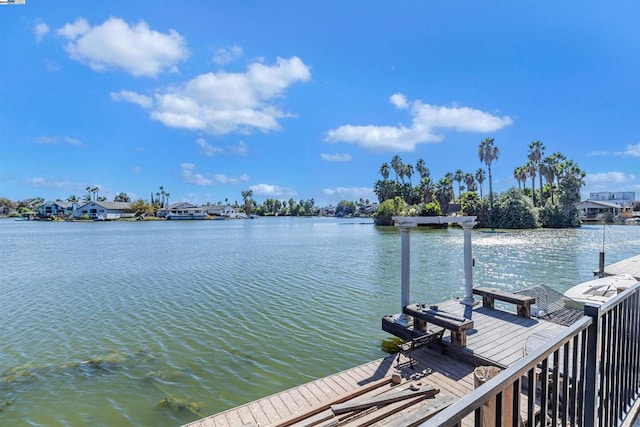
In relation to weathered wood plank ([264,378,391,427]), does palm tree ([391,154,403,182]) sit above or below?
above

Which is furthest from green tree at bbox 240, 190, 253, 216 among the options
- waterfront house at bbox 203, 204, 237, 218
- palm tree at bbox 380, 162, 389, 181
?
palm tree at bbox 380, 162, 389, 181

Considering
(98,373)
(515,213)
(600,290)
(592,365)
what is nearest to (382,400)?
(592,365)

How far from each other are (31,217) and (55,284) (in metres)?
109

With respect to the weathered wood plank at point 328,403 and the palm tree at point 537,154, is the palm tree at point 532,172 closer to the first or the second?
the palm tree at point 537,154

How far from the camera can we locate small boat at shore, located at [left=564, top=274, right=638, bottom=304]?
9.48 m

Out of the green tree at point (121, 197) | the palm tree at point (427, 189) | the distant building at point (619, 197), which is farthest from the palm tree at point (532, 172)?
the green tree at point (121, 197)

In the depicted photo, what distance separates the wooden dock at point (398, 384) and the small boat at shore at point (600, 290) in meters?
3.71

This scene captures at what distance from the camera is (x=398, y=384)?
5348 mm

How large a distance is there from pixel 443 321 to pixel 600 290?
23.7ft

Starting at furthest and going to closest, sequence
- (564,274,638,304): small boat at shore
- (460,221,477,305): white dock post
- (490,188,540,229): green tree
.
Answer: (490,188,540,229): green tree, (564,274,638,304): small boat at shore, (460,221,477,305): white dock post

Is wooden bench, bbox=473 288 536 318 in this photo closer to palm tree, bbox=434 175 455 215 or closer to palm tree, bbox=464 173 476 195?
palm tree, bbox=434 175 455 215

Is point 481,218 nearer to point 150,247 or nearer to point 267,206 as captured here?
point 150,247

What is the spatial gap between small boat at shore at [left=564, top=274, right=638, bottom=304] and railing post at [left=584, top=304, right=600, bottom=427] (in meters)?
9.31

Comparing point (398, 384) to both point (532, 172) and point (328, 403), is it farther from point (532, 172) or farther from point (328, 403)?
point (532, 172)
